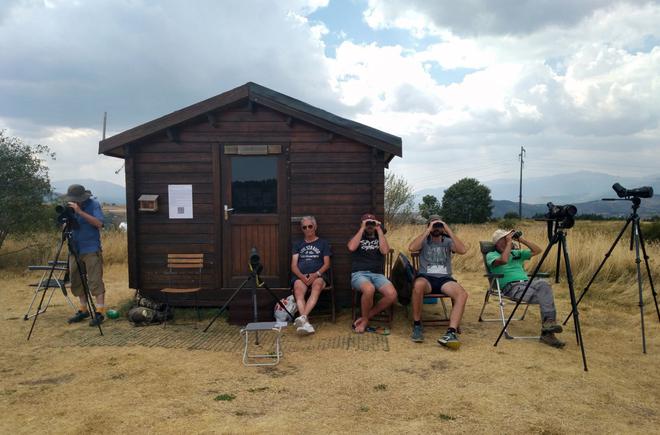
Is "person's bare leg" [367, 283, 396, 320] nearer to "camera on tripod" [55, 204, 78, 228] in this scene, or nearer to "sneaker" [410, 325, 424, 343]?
"sneaker" [410, 325, 424, 343]

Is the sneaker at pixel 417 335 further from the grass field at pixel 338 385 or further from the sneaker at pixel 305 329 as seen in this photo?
the sneaker at pixel 305 329

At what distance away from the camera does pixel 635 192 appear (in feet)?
15.3

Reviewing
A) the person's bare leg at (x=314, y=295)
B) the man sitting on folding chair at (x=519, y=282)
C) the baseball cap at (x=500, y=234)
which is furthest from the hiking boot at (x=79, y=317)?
the baseball cap at (x=500, y=234)

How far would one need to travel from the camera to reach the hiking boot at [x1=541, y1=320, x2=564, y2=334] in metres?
4.88

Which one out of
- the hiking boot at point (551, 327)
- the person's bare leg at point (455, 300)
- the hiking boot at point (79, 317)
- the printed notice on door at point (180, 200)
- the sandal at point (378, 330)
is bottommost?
the sandal at point (378, 330)

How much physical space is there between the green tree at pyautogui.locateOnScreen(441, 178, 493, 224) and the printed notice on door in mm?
32618

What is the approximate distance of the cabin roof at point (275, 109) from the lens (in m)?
5.89

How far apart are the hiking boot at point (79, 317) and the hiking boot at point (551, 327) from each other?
5767 millimetres

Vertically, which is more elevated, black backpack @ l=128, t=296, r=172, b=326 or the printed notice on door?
the printed notice on door

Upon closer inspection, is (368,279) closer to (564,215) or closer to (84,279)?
(564,215)

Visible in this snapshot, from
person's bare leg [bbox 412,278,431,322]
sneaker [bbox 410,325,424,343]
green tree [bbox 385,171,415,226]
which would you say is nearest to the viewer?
sneaker [bbox 410,325,424,343]

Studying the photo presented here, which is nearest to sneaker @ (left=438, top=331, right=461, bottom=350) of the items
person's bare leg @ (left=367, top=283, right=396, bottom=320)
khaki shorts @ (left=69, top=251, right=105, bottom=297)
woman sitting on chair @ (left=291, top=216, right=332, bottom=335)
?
person's bare leg @ (left=367, top=283, right=396, bottom=320)

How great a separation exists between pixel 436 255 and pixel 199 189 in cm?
326

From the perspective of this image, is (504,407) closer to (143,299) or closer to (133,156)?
(143,299)
